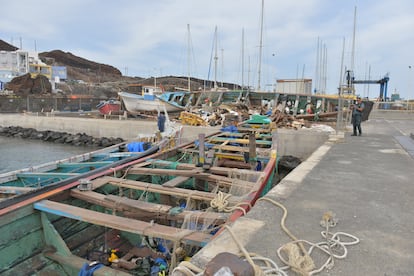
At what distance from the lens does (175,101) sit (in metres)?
29.8

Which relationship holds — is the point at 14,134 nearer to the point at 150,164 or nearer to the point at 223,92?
the point at 223,92

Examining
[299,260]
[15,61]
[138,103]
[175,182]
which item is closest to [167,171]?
[175,182]

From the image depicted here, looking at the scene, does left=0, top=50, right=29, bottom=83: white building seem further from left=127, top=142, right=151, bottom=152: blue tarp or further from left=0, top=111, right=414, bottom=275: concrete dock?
left=0, top=111, right=414, bottom=275: concrete dock

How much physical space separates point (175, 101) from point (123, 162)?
23.3m

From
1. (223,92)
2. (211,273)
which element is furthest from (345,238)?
(223,92)

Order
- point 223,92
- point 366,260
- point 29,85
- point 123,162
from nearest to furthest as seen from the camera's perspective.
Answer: point 366,260 < point 123,162 < point 223,92 < point 29,85

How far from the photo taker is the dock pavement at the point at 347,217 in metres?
2.66

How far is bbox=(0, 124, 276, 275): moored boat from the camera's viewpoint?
355 centimetres

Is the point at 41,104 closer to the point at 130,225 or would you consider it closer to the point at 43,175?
the point at 43,175

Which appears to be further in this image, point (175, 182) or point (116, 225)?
point (175, 182)

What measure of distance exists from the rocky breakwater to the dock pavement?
17240 millimetres

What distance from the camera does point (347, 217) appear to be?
144 inches

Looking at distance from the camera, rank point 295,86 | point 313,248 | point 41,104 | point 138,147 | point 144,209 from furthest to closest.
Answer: point 41,104
point 295,86
point 138,147
point 144,209
point 313,248

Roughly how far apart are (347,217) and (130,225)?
8.88ft
